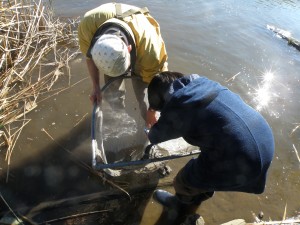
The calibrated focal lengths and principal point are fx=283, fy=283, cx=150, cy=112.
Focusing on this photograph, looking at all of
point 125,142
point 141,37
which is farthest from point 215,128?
point 125,142

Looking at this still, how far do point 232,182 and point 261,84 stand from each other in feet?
9.51

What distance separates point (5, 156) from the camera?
2.98m

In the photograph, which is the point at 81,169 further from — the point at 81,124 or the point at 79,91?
the point at 79,91

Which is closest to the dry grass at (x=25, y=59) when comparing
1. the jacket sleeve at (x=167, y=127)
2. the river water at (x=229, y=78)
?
the river water at (x=229, y=78)

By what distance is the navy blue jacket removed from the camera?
1788 mm

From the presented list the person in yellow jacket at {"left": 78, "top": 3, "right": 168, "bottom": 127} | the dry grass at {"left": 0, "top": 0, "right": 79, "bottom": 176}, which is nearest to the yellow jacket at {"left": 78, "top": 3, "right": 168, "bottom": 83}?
the person in yellow jacket at {"left": 78, "top": 3, "right": 168, "bottom": 127}

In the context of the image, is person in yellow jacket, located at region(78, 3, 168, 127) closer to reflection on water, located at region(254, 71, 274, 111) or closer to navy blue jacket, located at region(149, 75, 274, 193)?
navy blue jacket, located at region(149, 75, 274, 193)

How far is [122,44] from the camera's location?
2.09 meters

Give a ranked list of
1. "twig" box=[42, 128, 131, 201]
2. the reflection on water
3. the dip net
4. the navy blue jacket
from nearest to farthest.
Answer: the navy blue jacket < "twig" box=[42, 128, 131, 201] < the dip net < the reflection on water

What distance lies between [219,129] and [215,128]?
0.03 m

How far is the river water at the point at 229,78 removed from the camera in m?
2.89

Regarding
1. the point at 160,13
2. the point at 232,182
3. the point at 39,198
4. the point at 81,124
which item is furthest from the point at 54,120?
the point at 160,13

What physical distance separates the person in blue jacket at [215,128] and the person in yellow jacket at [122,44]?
0.38 m

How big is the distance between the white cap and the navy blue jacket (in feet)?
1.62
